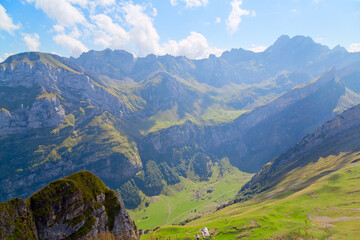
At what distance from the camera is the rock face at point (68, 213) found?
35.3m

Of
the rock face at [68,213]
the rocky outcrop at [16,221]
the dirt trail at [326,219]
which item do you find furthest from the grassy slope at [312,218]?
the rocky outcrop at [16,221]

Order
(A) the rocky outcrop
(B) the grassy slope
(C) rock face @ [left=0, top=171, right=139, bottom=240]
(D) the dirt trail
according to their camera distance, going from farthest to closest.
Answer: (D) the dirt trail
(B) the grassy slope
(C) rock face @ [left=0, top=171, right=139, bottom=240]
(A) the rocky outcrop

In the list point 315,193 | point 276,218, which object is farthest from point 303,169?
point 276,218

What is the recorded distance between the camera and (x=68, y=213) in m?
42.0

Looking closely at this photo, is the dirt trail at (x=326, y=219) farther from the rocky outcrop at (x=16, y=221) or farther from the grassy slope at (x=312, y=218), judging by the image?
the rocky outcrop at (x=16, y=221)

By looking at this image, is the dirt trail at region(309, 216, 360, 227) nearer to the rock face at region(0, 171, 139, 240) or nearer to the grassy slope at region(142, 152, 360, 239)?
the grassy slope at region(142, 152, 360, 239)

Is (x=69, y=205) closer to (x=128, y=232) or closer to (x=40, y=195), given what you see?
(x=40, y=195)

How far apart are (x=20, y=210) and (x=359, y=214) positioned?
11179 cm

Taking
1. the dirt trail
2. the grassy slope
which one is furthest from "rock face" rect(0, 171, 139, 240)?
the dirt trail

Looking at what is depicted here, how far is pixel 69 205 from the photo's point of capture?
4259 cm

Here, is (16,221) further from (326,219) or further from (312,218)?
(326,219)

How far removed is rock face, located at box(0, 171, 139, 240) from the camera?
35.3m

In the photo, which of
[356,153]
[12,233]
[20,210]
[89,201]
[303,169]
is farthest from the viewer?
[303,169]

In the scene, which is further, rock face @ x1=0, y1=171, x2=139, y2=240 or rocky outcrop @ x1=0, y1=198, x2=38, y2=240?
rock face @ x1=0, y1=171, x2=139, y2=240
